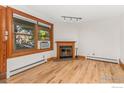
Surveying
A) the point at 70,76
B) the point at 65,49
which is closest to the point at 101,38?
the point at 65,49

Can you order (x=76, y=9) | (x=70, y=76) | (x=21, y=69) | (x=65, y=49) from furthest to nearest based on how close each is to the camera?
(x=65, y=49) < (x=76, y=9) < (x=21, y=69) < (x=70, y=76)

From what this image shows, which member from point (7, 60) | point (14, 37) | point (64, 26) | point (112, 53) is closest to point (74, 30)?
point (64, 26)

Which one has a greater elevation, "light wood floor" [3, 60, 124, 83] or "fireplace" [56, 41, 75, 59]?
"fireplace" [56, 41, 75, 59]

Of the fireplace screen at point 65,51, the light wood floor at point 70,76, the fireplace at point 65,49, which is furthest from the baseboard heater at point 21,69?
the fireplace screen at point 65,51

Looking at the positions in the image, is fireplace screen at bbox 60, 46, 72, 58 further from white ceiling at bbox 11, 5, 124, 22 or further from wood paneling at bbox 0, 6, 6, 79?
wood paneling at bbox 0, 6, 6, 79

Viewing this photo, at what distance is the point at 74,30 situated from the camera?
680 centimetres

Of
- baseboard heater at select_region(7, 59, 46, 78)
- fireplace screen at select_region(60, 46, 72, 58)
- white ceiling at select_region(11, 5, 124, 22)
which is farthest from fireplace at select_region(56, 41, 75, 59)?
white ceiling at select_region(11, 5, 124, 22)

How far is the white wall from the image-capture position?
5.38m

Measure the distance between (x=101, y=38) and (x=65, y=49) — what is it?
1.91 meters

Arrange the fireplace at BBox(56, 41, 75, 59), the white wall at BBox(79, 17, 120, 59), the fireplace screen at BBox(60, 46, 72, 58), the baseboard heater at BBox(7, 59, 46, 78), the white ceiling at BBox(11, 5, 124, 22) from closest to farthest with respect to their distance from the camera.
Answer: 1. the baseboard heater at BBox(7, 59, 46, 78)
2. the white ceiling at BBox(11, 5, 124, 22)
3. the white wall at BBox(79, 17, 120, 59)
4. the fireplace at BBox(56, 41, 75, 59)
5. the fireplace screen at BBox(60, 46, 72, 58)

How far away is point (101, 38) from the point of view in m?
5.96

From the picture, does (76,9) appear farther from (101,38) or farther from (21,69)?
(21,69)

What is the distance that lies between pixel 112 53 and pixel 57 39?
2797 millimetres

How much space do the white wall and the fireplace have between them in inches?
22.2
